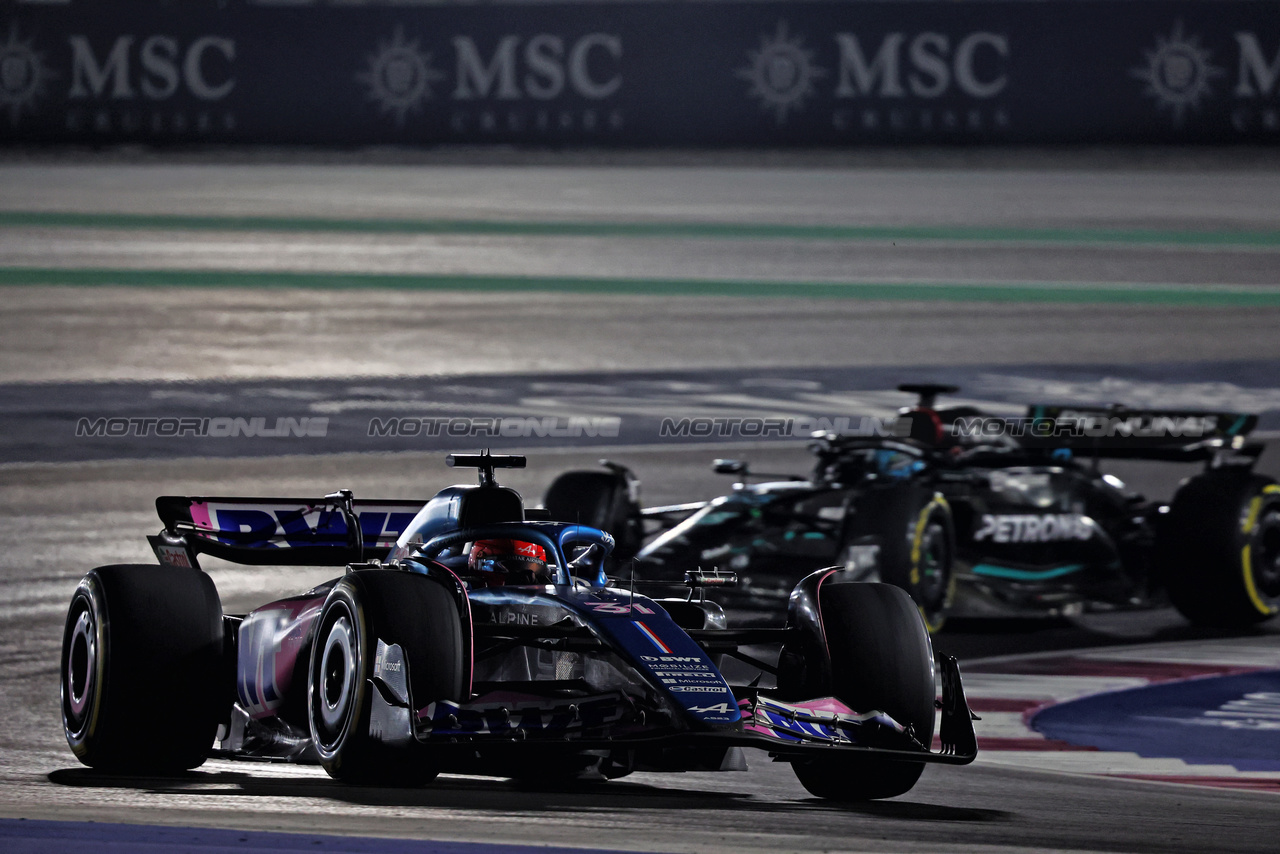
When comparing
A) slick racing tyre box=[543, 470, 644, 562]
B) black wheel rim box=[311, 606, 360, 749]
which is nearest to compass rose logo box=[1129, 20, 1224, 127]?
slick racing tyre box=[543, 470, 644, 562]

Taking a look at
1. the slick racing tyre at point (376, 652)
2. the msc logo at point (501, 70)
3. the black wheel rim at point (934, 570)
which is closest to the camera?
the slick racing tyre at point (376, 652)

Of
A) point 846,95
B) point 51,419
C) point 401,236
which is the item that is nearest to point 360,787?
point 51,419

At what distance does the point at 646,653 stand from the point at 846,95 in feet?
82.4

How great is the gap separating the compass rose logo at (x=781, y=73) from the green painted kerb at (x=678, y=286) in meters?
6.31

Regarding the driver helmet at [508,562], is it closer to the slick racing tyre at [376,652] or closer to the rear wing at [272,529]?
the slick racing tyre at [376,652]

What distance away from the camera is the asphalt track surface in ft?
20.2

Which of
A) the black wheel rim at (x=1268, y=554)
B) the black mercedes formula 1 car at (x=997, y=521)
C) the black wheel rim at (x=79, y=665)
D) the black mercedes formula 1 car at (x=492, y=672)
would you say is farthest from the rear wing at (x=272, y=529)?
the black wheel rim at (x=1268, y=554)

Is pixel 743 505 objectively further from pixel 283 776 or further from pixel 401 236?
pixel 401 236

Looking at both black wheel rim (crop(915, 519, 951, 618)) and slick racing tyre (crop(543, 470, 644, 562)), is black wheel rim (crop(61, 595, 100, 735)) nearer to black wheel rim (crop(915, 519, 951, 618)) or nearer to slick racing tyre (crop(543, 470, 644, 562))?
slick racing tyre (crop(543, 470, 644, 562))

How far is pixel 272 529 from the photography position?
25.3 feet

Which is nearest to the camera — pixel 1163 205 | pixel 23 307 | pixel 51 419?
pixel 51 419

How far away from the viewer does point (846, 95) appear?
30359mm

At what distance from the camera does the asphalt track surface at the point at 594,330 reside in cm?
614

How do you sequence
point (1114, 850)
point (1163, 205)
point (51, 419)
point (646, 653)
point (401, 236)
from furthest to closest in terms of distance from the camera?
1. point (1163, 205)
2. point (401, 236)
3. point (51, 419)
4. point (646, 653)
5. point (1114, 850)
